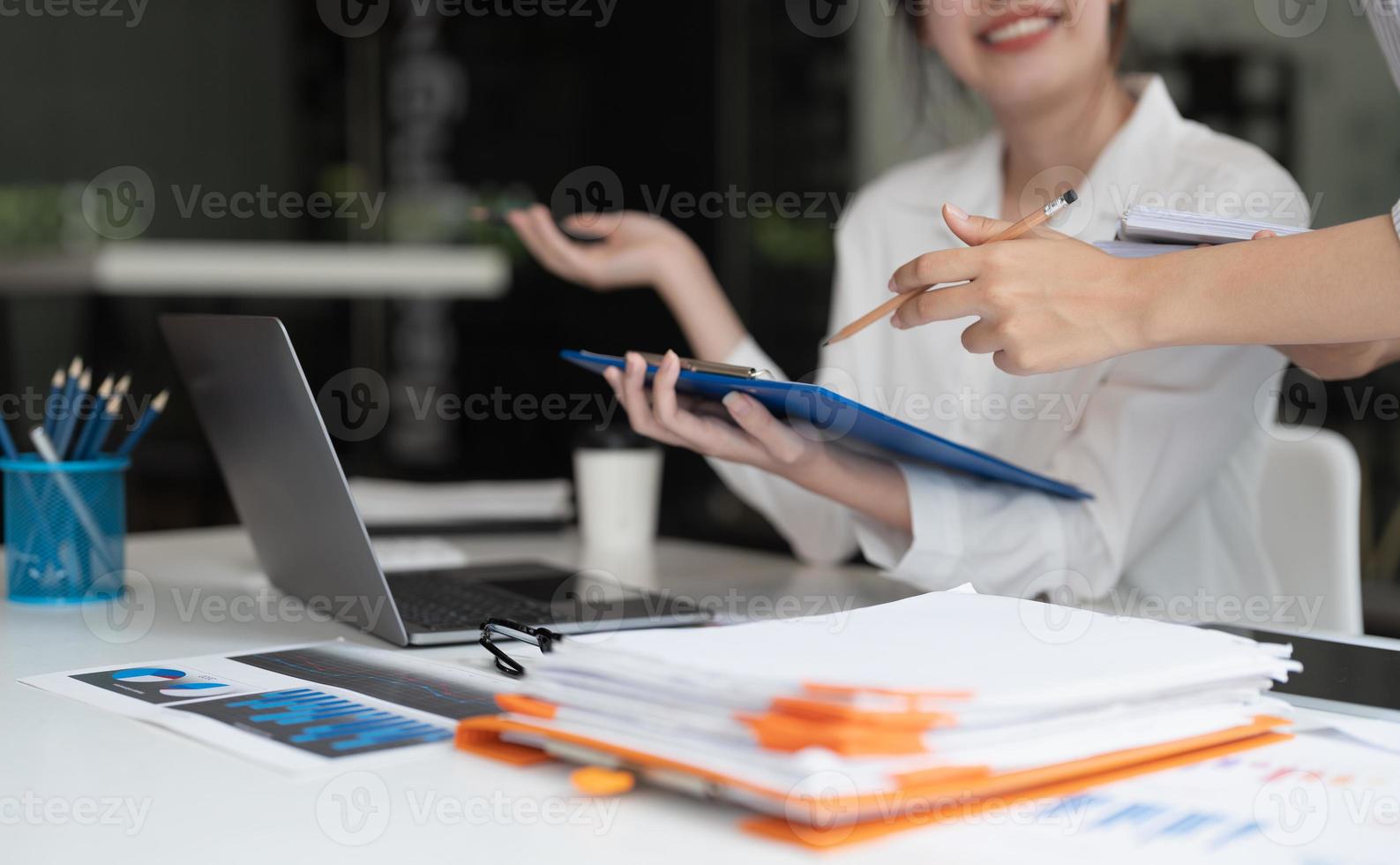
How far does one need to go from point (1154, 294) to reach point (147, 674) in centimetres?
70

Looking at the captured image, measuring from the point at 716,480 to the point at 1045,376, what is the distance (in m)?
2.32

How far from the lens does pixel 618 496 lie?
5.33ft

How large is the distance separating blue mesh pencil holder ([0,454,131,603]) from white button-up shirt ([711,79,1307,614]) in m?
0.64

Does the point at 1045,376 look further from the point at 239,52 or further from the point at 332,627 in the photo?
the point at 239,52

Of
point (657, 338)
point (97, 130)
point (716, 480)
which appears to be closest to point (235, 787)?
point (716, 480)

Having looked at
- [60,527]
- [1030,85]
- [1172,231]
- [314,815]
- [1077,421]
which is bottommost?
[314,815]

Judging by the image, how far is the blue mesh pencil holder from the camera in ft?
3.75

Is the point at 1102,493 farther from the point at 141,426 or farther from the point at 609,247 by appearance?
the point at 141,426

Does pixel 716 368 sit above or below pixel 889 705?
above

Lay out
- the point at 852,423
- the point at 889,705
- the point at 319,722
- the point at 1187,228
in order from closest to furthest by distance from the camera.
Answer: the point at 889,705, the point at 319,722, the point at 1187,228, the point at 852,423

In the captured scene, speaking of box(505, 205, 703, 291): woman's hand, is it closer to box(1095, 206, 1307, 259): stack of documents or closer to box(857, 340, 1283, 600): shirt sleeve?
box(857, 340, 1283, 600): shirt sleeve

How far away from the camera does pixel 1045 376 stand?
150cm

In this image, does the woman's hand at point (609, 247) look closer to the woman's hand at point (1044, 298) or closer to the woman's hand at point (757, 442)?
the woman's hand at point (757, 442)

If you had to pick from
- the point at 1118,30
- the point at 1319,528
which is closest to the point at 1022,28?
the point at 1118,30
